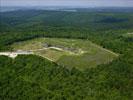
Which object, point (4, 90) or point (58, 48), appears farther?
point (58, 48)

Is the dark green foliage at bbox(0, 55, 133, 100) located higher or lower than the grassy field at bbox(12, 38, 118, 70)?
lower

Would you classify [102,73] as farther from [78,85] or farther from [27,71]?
[27,71]

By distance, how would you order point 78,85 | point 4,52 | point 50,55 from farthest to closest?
point 4,52 < point 50,55 < point 78,85

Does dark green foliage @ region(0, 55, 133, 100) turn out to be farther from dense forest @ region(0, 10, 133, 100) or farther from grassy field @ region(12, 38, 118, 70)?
grassy field @ region(12, 38, 118, 70)

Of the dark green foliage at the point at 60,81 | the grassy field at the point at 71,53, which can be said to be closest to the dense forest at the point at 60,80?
the dark green foliage at the point at 60,81

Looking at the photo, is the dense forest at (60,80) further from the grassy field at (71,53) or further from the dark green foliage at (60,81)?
the grassy field at (71,53)

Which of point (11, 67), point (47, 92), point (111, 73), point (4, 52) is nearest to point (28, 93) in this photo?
point (47, 92)

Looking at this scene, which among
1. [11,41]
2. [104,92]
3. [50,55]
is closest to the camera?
[104,92]

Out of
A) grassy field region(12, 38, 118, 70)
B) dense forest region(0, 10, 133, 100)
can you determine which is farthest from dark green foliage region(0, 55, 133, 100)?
grassy field region(12, 38, 118, 70)
